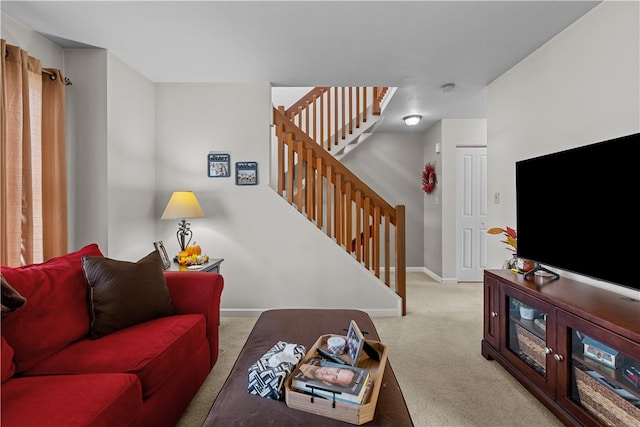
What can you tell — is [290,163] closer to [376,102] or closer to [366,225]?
[366,225]

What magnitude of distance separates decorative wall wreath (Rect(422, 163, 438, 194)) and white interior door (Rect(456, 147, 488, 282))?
39 cm

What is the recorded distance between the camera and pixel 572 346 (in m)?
1.63

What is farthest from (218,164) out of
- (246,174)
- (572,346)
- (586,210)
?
(572,346)

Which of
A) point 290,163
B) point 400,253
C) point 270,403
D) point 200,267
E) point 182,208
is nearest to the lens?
point 270,403

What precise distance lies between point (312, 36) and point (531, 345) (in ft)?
8.34

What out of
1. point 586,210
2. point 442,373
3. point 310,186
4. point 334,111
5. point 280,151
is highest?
point 334,111

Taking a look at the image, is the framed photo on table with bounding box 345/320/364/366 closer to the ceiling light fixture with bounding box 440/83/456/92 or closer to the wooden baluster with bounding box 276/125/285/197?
the wooden baluster with bounding box 276/125/285/197

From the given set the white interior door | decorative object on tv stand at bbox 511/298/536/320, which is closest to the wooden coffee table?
decorative object on tv stand at bbox 511/298/536/320

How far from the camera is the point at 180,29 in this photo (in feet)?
7.79

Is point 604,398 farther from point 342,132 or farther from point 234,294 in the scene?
point 342,132

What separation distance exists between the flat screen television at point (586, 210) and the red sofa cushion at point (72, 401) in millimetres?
2197

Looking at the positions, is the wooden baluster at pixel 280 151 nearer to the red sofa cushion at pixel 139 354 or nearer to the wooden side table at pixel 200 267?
the wooden side table at pixel 200 267

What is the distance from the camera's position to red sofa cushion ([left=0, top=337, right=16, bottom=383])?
1.21 meters

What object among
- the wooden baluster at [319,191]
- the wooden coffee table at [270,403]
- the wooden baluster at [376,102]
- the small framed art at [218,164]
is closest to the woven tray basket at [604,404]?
the wooden coffee table at [270,403]
